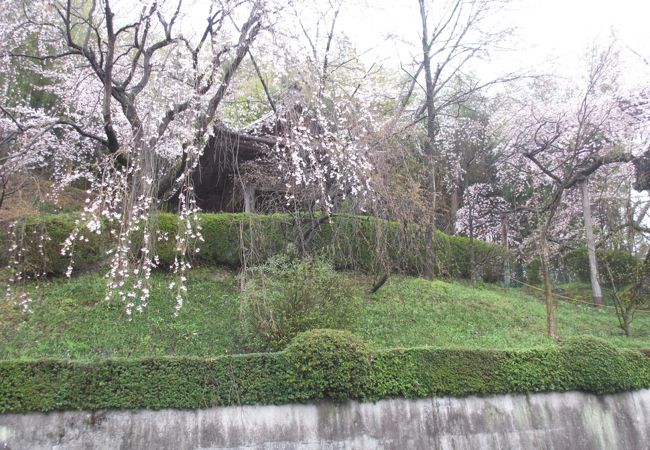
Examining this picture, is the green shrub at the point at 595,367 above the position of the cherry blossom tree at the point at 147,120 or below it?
below

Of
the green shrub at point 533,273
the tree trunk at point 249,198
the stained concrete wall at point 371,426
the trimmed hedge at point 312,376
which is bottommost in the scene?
the stained concrete wall at point 371,426

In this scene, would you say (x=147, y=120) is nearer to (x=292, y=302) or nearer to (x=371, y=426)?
(x=292, y=302)

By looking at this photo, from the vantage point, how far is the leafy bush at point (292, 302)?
717cm

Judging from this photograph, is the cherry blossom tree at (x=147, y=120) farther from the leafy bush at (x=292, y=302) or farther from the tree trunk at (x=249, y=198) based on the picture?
the tree trunk at (x=249, y=198)

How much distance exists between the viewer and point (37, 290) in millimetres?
9430

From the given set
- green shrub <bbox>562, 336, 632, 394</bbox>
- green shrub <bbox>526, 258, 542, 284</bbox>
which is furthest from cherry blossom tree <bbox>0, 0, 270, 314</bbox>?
green shrub <bbox>526, 258, 542, 284</bbox>

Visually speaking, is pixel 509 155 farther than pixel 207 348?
Yes

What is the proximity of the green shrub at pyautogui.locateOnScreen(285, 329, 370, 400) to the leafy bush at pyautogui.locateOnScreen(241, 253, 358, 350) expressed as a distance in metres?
0.87

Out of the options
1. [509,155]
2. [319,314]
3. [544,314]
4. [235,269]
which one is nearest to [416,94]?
[509,155]

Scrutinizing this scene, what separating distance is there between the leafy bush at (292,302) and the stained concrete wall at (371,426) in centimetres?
130

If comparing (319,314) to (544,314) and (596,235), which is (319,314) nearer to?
(544,314)

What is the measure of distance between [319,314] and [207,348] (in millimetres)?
2034

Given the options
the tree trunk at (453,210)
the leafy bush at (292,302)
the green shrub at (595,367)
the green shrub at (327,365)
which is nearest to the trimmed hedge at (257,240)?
the leafy bush at (292,302)

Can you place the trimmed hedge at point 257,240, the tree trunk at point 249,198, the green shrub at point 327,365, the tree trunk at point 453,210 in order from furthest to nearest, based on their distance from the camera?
the tree trunk at point 453,210 → the tree trunk at point 249,198 → the trimmed hedge at point 257,240 → the green shrub at point 327,365
